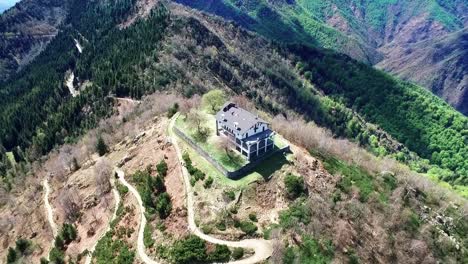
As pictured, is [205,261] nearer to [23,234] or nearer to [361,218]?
[361,218]

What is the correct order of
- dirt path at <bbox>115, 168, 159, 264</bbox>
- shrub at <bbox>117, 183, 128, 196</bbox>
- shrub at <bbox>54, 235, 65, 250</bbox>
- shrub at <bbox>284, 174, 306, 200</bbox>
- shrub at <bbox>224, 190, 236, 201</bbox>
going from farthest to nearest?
shrub at <bbox>117, 183, 128, 196</bbox> < shrub at <bbox>54, 235, 65, 250</bbox> < shrub at <bbox>284, 174, 306, 200</bbox> < shrub at <bbox>224, 190, 236, 201</bbox> < dirt path at <bbox>115, 168, 159, 264</bbox>

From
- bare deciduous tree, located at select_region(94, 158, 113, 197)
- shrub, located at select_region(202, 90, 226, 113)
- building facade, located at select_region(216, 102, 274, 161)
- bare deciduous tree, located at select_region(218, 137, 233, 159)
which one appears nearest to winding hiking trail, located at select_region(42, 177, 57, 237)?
bare deciduous tree, located at select_region(94, 158, 113, 197)

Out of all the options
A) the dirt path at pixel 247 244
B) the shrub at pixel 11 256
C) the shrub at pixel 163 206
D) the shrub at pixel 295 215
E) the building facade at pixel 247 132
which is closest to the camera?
the dirt path at pixel 247 244

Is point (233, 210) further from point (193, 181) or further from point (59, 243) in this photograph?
point (59, 243)

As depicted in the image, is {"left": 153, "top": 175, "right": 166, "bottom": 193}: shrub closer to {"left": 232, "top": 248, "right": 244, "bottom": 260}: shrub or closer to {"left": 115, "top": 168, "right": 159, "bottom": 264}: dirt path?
{"left": 115, "top": 168, "right": 159, "bottom": 264}: dirt path

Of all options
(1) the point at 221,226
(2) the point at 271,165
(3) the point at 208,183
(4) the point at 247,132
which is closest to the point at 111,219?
(3) the point at 208,183

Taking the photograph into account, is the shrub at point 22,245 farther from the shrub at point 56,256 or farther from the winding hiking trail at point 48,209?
the shrub at point 56,256

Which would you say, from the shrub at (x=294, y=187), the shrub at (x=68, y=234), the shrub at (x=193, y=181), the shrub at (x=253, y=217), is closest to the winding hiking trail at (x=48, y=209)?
the shrub at (x=68, y=234)

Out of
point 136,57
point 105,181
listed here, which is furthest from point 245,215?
point 136,57
